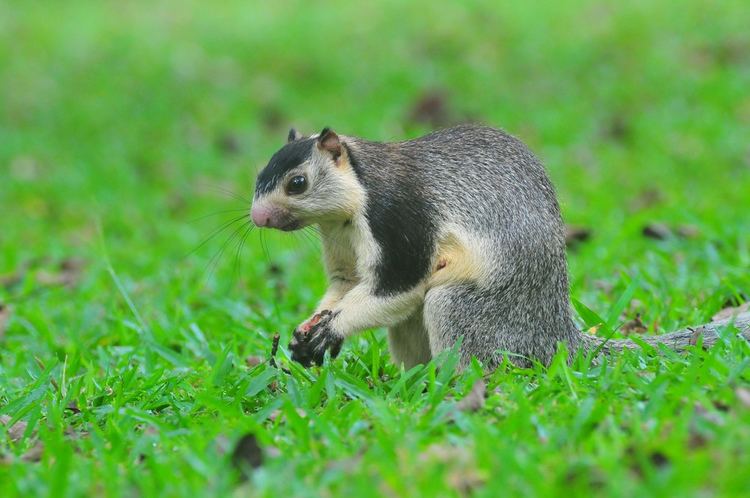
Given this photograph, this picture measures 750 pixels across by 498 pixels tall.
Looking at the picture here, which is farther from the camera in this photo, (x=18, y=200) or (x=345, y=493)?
(x=18, y=200)

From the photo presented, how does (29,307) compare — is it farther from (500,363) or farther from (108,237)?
(500,363)

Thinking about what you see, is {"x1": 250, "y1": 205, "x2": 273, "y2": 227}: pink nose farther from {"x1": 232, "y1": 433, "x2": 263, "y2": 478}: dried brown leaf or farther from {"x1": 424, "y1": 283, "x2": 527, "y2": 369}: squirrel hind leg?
{"x1": 232, "y1": 433, "x2": 263, "y2": 478}: dried brown leaf

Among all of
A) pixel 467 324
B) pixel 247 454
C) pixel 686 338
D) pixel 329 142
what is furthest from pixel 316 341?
pixel 686 338

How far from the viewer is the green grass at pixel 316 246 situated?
309 cm

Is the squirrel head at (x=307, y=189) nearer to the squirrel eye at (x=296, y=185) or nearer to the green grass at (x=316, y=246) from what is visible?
the squirrel eye at (x=296, y=185)

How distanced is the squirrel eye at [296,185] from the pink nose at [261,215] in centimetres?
11

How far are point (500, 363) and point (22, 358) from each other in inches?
96.7

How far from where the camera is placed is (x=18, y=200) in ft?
30.9

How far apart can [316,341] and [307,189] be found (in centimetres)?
58

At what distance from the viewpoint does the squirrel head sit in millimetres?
4055

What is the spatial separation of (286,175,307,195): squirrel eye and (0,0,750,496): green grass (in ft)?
2.27

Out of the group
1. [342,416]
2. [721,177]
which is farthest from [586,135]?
[342,416]

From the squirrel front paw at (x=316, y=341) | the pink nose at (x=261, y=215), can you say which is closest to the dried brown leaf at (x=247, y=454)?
the squirrel front paw at (x=316, y=341)

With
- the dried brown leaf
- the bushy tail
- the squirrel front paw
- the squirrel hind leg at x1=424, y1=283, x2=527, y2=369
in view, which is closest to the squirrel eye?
the squirrel front paw
